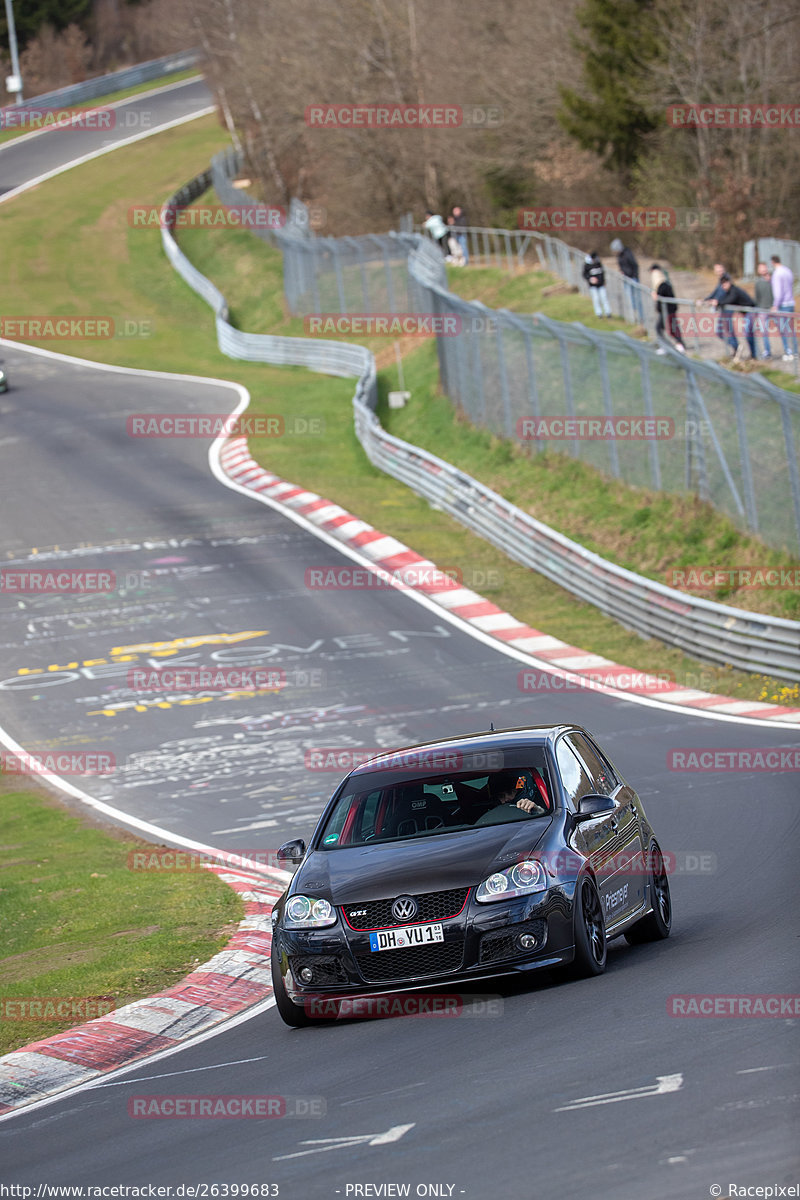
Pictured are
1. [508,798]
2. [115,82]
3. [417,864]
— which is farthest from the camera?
[115,82]

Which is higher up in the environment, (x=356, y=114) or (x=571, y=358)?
(x=356, y=114)

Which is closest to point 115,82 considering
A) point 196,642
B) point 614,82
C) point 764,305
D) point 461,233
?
point 461,233

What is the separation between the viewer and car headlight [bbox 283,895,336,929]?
9031 millimetres

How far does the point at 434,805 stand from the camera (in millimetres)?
9836

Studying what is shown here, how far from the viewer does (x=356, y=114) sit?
60281mm

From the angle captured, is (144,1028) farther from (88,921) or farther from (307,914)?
(88,921)

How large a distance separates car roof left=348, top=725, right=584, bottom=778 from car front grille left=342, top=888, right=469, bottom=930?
1.38m

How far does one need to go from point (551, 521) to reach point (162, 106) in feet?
248

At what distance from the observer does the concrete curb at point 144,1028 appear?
8.88m

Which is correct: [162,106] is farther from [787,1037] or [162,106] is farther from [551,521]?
[787,1037]

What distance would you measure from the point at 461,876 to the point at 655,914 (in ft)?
6.76

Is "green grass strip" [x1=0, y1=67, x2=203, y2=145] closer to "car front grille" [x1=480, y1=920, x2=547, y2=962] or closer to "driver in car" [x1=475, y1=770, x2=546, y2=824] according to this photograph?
"driver in car" [x1=475, y1=770, x2=546, y2=824]

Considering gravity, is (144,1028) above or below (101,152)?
below

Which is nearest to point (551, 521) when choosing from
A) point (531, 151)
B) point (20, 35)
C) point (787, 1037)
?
point (787, 1037)
